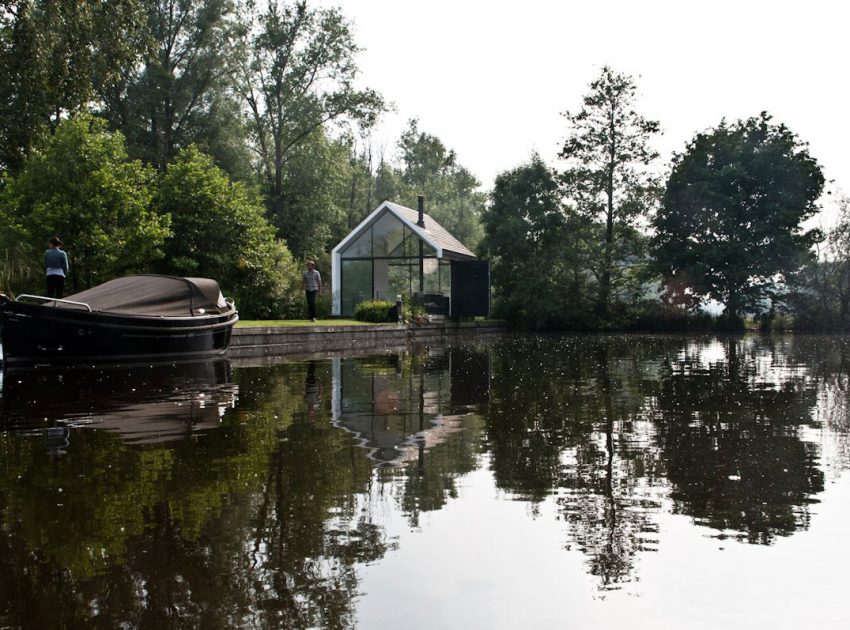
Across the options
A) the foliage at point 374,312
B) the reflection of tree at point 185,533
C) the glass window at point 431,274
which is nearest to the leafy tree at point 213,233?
the foliage at point 374,312

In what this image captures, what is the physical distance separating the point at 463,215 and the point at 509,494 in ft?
221

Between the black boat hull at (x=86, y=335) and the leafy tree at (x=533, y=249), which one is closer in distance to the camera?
the black boat hull at (x=86, y=335)

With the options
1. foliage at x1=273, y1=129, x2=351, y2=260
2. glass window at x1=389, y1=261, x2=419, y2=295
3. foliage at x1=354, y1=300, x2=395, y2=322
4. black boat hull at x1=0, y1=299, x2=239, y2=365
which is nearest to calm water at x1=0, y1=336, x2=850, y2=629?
black boat hull at x1=0, y1=299, x2=239, y2=365

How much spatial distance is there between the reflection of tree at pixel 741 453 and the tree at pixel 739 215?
27.8 m

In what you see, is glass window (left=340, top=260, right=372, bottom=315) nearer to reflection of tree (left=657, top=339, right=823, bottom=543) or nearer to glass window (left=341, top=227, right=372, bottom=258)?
glass window (left=341, top=227, right=372, bottom=258)

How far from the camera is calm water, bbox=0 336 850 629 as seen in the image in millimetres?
2887

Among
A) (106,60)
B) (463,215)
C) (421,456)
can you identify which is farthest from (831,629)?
(463,215)

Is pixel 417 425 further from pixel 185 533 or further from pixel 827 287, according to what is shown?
pixel 827 287

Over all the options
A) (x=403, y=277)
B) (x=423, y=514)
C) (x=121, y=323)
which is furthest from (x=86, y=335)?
(x=403, y=277)

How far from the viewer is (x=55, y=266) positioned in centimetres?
1606

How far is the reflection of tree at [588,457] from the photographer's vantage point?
3752mm

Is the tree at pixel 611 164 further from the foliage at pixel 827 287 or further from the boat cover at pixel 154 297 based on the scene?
the boat cover at pixel 154 297

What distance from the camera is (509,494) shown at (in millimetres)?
4617

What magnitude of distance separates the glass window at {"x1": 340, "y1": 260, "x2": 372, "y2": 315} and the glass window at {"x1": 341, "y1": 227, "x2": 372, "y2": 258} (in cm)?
28
